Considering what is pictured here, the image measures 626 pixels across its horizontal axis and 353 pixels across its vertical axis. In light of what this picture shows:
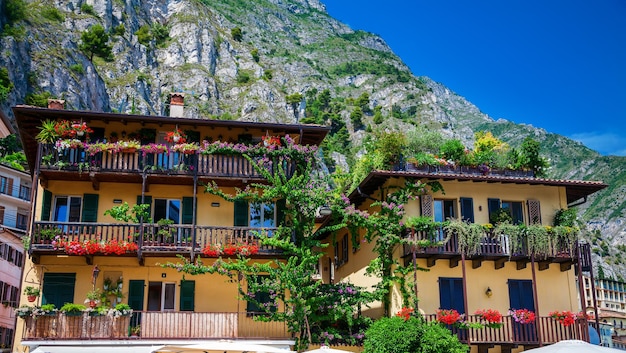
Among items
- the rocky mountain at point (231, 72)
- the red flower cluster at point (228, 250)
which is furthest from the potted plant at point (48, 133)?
the rocky mountain at point (231, 72)

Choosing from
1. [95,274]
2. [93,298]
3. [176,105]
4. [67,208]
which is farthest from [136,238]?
[176,105]

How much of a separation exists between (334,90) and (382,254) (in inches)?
4712

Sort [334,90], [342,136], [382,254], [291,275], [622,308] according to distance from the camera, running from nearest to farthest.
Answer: [291,275]
[382,254]
[342,136]
[622,308]
[334,90]

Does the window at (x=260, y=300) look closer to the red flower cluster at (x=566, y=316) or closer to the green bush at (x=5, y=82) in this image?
the red flower cluster at (x=566, y=316)

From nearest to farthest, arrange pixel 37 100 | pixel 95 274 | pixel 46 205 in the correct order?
pixel 95 274, pixel 46 205, pixel 37 100

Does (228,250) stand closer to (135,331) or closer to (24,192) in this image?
(135,331)

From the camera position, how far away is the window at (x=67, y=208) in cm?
2419

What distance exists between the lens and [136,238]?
2267cm

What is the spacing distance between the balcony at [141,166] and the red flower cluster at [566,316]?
436 inches

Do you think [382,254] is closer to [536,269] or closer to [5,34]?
[536,269]

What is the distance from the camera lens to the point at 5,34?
62.0 m

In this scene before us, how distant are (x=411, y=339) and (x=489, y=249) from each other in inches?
209

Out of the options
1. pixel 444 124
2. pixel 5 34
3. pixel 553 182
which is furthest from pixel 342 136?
pixel 553 182

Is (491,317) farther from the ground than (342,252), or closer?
closer
